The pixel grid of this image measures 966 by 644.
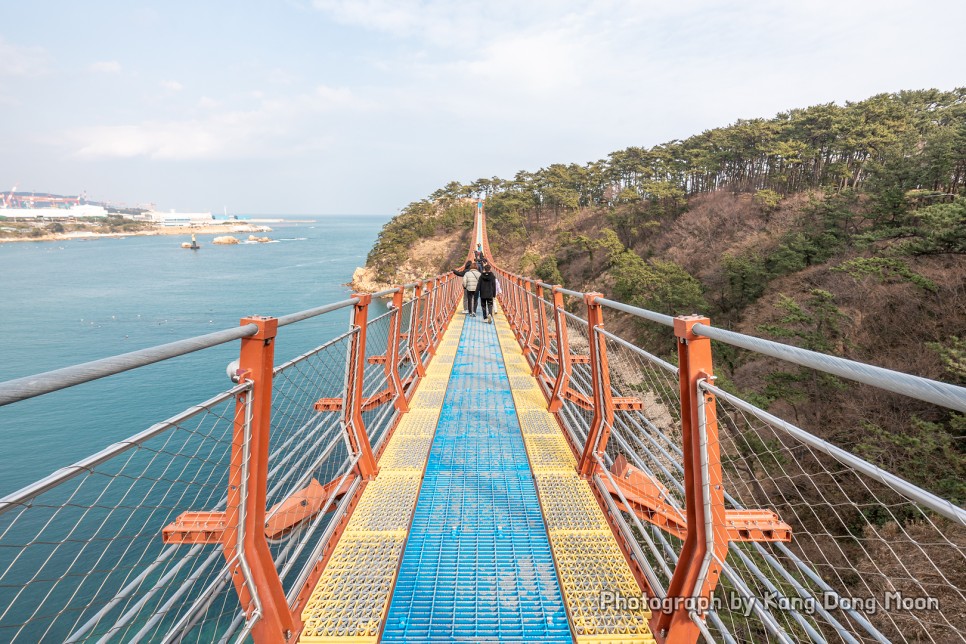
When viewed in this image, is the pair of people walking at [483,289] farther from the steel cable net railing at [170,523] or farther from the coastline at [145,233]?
the coastline at [145,233]

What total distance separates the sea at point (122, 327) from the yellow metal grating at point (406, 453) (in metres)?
14.4

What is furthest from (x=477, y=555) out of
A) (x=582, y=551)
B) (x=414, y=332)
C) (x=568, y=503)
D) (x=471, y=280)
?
(x=471, y=280)

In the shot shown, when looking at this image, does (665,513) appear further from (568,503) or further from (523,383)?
(523,383)

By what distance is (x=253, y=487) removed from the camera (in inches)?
65.4

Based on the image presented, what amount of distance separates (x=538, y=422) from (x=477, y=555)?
1.72 meters

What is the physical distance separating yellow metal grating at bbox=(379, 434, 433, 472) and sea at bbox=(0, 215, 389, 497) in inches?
565

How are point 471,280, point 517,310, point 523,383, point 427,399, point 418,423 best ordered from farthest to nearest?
1. point 471,280
2. point 517,310
3. point 523,383
4. point 427,399
5. point 418,423

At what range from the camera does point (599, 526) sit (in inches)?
101

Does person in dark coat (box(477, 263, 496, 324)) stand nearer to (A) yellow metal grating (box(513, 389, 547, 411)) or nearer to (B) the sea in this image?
(A) yellow metal grating (box(513, 389, 547, 411))

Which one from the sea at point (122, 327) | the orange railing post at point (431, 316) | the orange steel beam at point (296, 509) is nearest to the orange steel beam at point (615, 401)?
the orange steel beam at point (296, 509)

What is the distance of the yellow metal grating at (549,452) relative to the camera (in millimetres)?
3242

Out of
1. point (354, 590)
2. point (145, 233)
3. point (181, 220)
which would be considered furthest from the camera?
point (181, 220)

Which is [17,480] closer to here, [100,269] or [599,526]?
[599,526]

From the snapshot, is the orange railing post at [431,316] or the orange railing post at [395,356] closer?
the orange railing post at [395,356]
